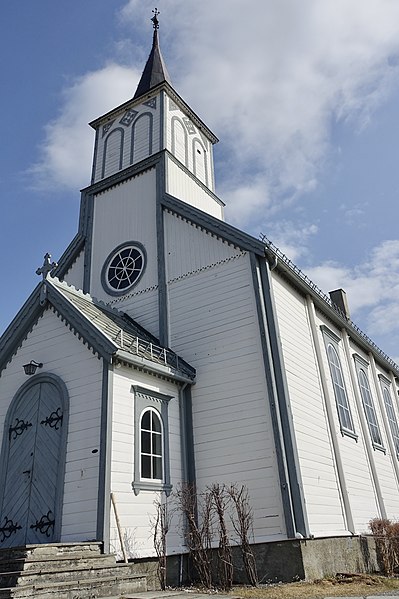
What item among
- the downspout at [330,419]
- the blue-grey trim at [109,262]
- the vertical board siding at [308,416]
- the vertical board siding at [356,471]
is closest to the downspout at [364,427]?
the vertical board siding at [356,471]

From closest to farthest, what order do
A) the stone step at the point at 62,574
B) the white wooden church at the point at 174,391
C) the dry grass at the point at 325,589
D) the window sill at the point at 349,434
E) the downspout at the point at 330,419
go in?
the stone step at the point at 62,574
the dry grass at the point at 325,589
the white wooden church at the point at 174,391
the downspout at the point at 330,419
the window sill at the point at 349,434

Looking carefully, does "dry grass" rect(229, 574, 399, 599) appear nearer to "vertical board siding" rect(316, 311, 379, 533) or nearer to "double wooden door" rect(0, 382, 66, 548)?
"vertical board siding" rect(316, 311, 379, 533)

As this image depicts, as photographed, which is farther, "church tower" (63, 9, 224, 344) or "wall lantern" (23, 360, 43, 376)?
"church tower" (63, 9, 224, 344)

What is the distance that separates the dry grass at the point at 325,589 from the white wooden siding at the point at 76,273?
39.8 ft

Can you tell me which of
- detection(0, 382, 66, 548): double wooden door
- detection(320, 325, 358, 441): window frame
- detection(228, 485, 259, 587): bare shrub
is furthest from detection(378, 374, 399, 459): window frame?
detection(0, 382, 66, 548): double wooden door

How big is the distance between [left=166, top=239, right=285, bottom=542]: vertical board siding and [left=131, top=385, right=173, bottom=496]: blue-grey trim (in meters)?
0.95

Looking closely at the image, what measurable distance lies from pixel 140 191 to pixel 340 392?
10.2 meters

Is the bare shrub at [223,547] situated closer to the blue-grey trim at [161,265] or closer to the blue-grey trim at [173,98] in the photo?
the blue-grey trim at [161,265]

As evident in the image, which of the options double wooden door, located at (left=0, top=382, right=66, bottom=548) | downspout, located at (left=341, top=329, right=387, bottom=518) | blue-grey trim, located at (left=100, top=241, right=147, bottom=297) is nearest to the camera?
double wooden door, located at (left=0, top=382, right=66, bottom=548)

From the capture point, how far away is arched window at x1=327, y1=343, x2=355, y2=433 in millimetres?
15791

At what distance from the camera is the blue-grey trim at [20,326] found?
43.6 ft

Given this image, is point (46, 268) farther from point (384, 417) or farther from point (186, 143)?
point (384, 417)

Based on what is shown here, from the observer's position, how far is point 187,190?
63.5ft

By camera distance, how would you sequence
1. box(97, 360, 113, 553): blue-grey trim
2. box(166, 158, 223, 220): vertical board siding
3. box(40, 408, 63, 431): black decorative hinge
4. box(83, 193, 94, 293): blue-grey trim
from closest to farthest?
box(97, 360, 113, 553): blue-grey trim < box(40, 408, 63, 431): black decorative hinge < box(83, 193, 94, 293): blue-grey trim < box(166, 158, 223, 220): vertical board siding
